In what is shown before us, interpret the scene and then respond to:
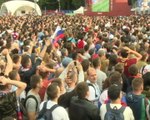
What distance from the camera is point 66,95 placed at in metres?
7.17

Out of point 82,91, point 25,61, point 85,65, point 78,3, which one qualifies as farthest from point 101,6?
point 82,91

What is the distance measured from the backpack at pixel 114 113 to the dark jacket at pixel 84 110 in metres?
0.21

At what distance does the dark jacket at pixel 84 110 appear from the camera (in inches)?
258

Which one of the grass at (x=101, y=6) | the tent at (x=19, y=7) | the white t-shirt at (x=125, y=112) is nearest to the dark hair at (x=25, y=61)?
the white t-shirt at (x=125, y=112)

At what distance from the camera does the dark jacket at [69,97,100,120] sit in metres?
6.55

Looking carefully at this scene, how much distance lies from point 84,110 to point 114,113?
0.45 metres

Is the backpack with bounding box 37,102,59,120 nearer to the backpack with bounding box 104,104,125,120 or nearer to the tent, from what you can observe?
the backpack with bounding box 104,104,125,120

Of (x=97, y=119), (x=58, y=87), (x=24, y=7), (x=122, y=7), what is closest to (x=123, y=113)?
(x=97, y=119)

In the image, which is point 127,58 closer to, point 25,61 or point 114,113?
point 25,61

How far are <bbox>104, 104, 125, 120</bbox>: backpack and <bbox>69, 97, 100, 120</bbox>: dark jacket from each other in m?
0.21

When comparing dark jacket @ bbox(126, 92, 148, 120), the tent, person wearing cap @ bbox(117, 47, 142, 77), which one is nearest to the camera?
dark jacket @ bbox(126, 92, 148, 120)

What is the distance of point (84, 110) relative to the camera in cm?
656

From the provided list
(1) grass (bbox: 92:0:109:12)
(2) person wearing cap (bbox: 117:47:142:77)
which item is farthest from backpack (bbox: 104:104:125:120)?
(1) grass (bbox: 92:0:109:12)

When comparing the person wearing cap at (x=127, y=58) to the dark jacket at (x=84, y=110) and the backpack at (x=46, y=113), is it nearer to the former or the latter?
the dark jacket at (x=84, y=110)
